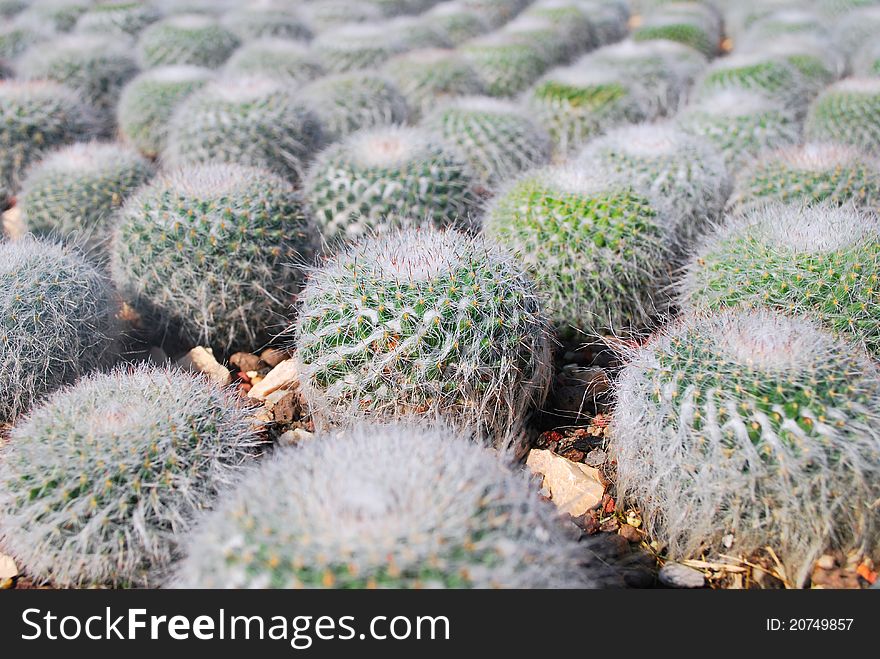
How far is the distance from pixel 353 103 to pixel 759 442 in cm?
525

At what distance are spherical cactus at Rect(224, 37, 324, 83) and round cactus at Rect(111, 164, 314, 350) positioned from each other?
4030 mm

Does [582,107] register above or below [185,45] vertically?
below

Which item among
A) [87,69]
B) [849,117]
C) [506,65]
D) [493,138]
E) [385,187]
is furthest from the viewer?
[506,65]

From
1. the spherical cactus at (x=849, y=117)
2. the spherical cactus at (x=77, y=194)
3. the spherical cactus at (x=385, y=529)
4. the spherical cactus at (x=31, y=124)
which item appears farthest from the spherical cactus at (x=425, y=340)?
the spherical cactus at (x=31, y=124)

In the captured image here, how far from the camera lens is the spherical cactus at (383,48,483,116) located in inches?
299

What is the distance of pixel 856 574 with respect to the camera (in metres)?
2.63

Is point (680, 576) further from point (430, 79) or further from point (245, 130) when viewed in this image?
point (430, 79)

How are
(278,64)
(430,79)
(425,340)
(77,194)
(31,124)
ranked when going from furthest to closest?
(278,64)
(430,79)
(31,124)
(77,194)
(425,340)

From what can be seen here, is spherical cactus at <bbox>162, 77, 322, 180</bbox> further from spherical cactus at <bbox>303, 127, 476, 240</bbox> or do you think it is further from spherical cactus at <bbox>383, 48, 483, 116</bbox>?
spherical cactus at <bbox>383, 48, 483, 116</bbox>

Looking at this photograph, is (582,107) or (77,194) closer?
(77,194)

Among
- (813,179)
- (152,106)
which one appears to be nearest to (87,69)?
(152,106)

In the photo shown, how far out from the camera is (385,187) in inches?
185

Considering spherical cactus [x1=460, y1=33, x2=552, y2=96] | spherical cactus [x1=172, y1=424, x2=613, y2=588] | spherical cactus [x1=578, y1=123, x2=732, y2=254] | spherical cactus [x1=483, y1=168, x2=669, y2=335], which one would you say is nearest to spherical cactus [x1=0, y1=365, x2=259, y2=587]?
spherical cactus [x1=172, y1=424, x2=613, y2=588]

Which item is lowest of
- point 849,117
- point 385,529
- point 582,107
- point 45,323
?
point 849,117
